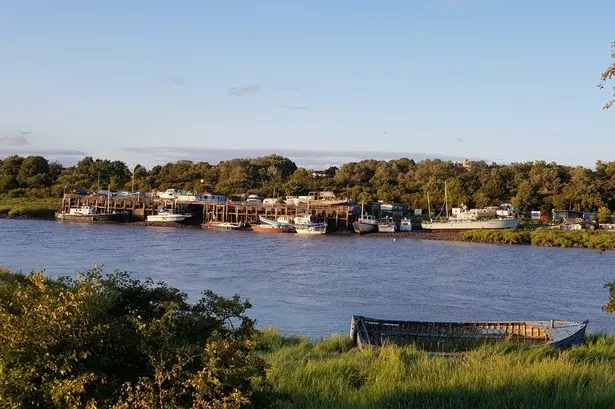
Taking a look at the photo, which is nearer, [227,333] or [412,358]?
[227,333]

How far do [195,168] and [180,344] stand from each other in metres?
125

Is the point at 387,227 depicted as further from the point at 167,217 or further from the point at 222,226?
the point at 167,217

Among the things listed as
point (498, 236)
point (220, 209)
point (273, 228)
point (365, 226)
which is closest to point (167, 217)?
point (220, 209)

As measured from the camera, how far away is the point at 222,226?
8494 cm

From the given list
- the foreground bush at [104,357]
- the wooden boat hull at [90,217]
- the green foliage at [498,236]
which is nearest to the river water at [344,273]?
the green foliage at [498,236]

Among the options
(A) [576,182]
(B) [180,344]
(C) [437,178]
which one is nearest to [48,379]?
(B) [180,344]

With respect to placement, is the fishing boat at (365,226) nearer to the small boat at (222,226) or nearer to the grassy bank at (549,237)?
the grassy bank at (549,237)

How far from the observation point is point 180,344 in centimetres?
571

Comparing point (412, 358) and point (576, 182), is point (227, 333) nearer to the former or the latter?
point (412, 358)

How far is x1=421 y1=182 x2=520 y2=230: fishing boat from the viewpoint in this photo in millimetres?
79062

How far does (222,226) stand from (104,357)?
7995 centimetres

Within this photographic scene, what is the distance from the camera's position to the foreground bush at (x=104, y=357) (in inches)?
201

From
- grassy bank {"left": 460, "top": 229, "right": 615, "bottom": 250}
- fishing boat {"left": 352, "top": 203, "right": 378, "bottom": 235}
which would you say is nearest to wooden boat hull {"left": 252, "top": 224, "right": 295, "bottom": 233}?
fishing boat {"left": 352, "top": 203, "right": 378, "bottom": 235}

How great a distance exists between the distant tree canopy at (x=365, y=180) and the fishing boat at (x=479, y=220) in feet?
31.5
